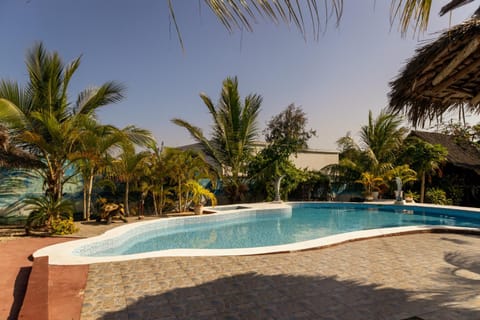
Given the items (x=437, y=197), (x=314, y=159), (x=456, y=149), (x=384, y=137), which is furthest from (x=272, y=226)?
(x=456, y=149)

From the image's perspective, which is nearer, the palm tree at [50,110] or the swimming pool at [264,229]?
the swimming pool at [264,229]

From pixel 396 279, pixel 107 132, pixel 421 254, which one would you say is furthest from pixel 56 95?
pixel 421 254

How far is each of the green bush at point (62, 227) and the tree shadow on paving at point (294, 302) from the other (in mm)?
4629

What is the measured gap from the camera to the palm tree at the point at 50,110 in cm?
710

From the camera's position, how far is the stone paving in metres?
2.85

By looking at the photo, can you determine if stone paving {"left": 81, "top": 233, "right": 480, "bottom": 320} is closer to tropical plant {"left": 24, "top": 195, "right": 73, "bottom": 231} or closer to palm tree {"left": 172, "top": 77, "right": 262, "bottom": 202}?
tropical plant {"left": 24, "top": 195, "right": 73, "bottom": 231}

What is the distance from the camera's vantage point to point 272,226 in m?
9.43

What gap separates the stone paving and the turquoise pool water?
212cm

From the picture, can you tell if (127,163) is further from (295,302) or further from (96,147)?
(295,302)

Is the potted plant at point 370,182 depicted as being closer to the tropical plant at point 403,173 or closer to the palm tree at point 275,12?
the tropical plant at point 403,173

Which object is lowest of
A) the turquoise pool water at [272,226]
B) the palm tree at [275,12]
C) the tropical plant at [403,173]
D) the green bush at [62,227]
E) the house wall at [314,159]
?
the turquoise pool water at [272,226]

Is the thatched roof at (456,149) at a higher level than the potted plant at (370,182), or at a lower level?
higher

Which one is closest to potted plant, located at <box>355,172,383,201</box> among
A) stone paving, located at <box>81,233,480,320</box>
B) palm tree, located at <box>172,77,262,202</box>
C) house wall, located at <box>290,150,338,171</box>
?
house wall, located at <box>290,150,338,171</box>

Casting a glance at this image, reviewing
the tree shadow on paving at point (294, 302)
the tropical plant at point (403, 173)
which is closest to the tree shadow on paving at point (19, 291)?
the tree shadow on paving at point (294, 302)
